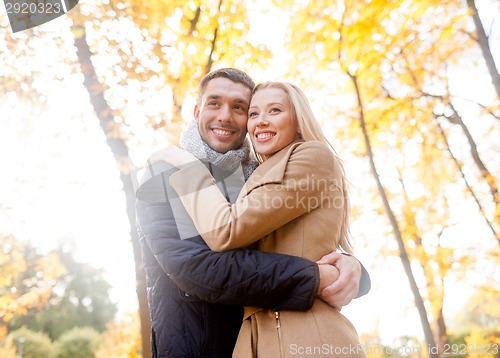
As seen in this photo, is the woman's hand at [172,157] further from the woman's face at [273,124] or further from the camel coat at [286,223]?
the woman's face at [273,124]

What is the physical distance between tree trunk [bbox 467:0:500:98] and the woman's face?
417 centimetres

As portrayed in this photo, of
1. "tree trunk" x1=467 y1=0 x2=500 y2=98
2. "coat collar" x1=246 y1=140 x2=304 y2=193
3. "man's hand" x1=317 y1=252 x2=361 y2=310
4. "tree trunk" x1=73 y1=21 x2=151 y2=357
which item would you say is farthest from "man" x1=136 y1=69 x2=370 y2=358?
"tree trunk" x1=467 y1=0 x2=500 y2=98

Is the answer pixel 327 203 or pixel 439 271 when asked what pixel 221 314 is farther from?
pixel 439 271

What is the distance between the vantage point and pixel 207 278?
1.64 m

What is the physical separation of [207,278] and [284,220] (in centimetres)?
38

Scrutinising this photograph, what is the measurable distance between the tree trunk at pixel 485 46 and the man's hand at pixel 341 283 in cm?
440

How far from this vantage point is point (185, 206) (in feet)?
5.84

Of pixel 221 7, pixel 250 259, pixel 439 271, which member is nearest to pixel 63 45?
pixel 221 7

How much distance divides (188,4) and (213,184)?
3697 millimetres

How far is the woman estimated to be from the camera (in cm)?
165

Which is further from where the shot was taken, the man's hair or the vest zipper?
the man's hair

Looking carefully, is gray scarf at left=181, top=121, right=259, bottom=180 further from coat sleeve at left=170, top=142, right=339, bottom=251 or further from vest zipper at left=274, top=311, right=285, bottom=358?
vest zipper at left=274, top=311, right=285, bottom=358

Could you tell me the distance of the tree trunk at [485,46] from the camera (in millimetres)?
5148

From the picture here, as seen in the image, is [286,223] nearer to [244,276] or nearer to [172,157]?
[244,276]
